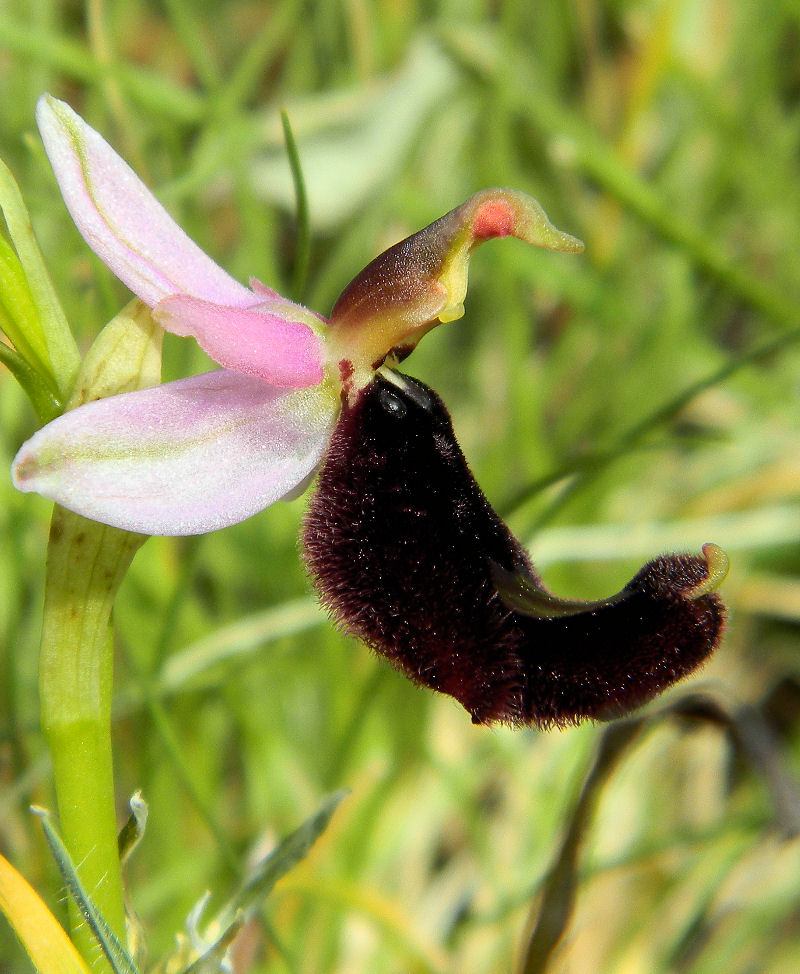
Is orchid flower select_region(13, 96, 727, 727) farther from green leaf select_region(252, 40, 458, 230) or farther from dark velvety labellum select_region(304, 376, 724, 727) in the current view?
green leaf select_region(252, 40, 458, 230)

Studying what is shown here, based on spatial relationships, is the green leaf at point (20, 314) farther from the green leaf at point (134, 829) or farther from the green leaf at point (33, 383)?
the green leaf at point (134, 829)

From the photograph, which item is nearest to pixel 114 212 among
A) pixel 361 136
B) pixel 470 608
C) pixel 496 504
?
pixel 470 608

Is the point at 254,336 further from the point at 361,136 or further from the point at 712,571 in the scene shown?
the point at 361,136

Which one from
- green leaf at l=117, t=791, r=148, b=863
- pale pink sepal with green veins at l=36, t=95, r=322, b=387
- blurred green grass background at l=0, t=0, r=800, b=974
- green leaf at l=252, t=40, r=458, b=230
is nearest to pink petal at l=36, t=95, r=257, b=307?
pale pink sepal with green veins at l=36, t=95, r=322, b=387

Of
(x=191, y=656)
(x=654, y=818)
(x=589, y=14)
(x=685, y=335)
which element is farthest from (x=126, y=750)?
(x=589, y=14)

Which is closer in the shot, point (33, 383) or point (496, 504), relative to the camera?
point (33, 383)

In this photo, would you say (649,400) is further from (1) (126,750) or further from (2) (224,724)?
(1) (126,750)
